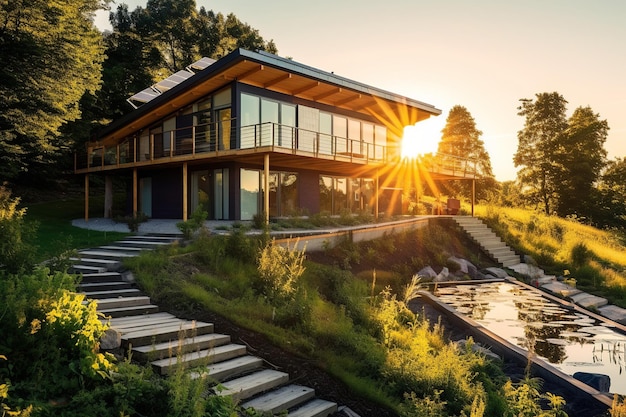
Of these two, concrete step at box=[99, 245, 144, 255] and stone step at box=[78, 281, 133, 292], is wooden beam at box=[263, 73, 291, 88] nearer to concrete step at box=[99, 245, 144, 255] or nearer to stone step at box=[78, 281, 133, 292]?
concrete step at box=[99, 245, 144, 255]

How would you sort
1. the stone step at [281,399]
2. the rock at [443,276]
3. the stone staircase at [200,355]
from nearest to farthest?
the stone step at [281,399] < the stone staircase at [200,355] < the rock at [443,276]

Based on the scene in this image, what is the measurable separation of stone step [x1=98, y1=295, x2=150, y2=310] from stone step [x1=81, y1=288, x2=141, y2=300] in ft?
0.79

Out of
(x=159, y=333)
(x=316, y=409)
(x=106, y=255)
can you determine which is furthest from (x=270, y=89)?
(x=316, y=409)

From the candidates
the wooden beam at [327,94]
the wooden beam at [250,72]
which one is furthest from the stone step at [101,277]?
the wooden beam at [327,94]

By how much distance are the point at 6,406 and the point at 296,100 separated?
19171 mm

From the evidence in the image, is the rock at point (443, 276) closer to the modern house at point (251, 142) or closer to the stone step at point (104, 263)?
the modern house at point (251, 142)

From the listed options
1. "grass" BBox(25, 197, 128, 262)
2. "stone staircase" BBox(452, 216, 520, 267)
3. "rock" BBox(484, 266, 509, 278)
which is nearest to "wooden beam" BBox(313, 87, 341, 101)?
"stone staircase" BBox(452, 216, 520, 267)

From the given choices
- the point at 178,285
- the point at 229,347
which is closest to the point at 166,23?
the point at 178,285

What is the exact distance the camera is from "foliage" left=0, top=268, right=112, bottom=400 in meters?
4.07

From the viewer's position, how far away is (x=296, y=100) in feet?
69.7

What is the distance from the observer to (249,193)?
771 inches

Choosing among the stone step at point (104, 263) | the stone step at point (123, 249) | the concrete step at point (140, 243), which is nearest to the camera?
the stone step at point (104, 263)

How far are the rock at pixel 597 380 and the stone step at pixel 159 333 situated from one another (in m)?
6.55

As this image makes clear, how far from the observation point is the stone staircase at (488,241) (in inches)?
821
